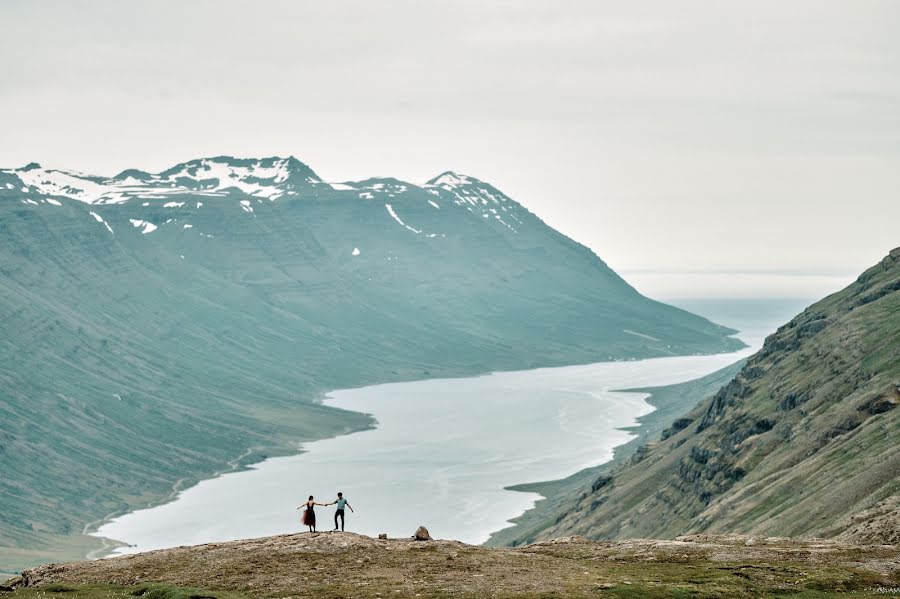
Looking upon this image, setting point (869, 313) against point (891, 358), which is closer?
point (891, 358)

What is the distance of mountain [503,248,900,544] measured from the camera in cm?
9262

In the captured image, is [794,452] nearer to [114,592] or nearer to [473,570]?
[473,570]

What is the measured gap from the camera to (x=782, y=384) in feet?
527

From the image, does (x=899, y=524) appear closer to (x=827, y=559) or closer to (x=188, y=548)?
(x=827, y=559)

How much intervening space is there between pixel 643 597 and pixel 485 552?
42.4 ft

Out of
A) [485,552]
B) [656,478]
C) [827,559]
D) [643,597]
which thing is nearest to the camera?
[643,597]

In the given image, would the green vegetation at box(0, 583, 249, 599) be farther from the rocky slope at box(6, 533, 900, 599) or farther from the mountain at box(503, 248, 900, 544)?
the mountain at box(503, 248, 900, 544)

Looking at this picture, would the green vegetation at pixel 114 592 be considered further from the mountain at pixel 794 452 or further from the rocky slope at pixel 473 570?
the mountain at pixel 794 452

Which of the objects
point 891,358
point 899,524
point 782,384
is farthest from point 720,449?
point 899,524

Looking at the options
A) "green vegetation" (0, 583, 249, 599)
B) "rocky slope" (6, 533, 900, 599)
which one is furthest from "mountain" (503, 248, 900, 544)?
"green vegetation" (0, 583, 249, 599)

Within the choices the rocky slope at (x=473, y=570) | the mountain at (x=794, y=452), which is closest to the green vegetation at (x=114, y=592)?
the rocky slope at (x=473, y=570)

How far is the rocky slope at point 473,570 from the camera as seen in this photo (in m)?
46.3

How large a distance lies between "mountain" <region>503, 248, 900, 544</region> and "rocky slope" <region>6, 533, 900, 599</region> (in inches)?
495

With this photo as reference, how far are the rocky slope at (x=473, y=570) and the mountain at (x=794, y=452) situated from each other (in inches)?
495
